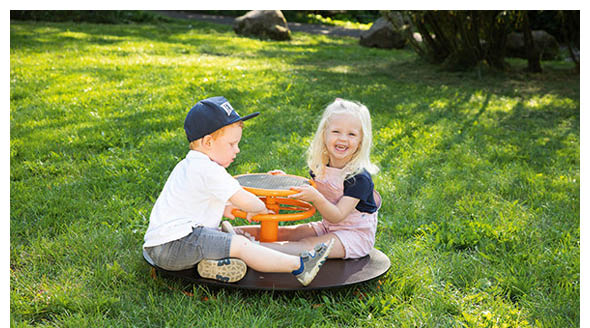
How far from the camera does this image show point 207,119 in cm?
287

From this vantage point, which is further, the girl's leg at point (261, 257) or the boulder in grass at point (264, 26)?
the boulder in grass at point (264, 26)

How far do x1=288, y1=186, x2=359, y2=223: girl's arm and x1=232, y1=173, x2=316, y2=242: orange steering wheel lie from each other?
7 cm

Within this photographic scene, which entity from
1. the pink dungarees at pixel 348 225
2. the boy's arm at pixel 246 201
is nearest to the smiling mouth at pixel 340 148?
the pink dungarees at pixel 348 225

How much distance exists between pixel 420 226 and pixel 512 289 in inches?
37.1

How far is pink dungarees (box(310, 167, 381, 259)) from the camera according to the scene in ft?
10.4

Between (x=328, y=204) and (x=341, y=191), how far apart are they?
288 mm

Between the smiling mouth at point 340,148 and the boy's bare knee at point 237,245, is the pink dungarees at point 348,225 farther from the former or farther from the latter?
the boy's bare knee at point 237,245

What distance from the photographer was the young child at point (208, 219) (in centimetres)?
278

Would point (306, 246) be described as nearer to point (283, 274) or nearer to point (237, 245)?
point (283, 274)

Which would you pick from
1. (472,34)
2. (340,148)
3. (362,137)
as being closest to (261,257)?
(340,148)

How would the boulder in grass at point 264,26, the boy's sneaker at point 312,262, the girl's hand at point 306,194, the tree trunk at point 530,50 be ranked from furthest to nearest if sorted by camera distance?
the boulder in grass at point 264,26
the tree trunk at point 530,50
the girl's hand at point 306,194
the boy's sneaker at point 312,262

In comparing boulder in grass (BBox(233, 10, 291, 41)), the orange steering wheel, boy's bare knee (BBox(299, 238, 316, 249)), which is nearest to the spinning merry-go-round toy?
the orange steering wheel

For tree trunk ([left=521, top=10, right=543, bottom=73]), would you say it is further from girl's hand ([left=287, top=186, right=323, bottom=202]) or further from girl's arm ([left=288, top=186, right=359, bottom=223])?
girl's hand ([left=287, top=186, right=323, bottom=202])

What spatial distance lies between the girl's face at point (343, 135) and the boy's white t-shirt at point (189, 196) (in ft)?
2.39
